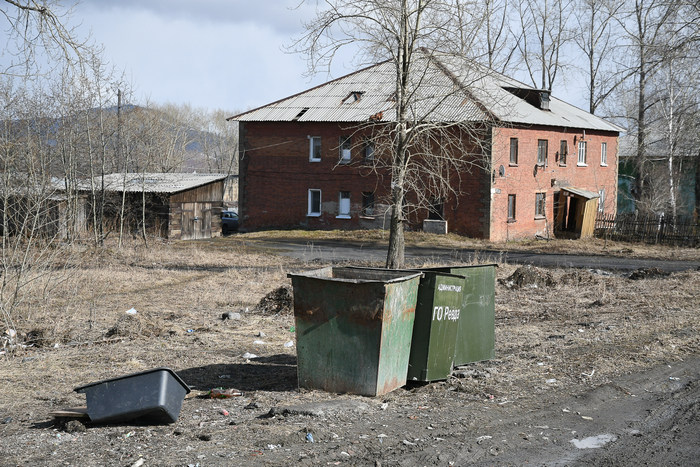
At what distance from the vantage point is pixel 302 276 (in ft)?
22.7

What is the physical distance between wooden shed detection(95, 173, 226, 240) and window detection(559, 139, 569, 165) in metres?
18.8

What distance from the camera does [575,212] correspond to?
120ft

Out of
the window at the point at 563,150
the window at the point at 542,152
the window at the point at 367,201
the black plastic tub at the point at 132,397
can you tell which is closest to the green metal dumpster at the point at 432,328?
the black plastic tub at the point at 132,397

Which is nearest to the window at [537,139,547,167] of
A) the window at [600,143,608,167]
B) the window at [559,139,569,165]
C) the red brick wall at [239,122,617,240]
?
the red brick wall at [239,122,617,240]

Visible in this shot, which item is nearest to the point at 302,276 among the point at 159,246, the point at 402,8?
the point at 402,8

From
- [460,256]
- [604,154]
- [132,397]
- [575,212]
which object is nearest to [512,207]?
[575,212]

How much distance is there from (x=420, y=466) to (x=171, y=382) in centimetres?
223

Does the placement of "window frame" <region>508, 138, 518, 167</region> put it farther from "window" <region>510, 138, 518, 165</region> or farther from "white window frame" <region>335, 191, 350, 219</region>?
"white window frame" <region>335, 191, 350, 219</region>

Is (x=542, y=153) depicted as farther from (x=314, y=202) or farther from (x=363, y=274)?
(x=363, y=274)

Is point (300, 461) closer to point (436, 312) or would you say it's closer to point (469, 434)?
point (469, 434)

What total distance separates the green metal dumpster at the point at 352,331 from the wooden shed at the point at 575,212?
99.5 ft

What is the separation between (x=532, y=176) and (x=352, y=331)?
30.1 m

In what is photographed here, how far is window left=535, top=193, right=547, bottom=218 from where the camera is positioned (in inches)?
1422

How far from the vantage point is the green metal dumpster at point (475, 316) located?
823cm
